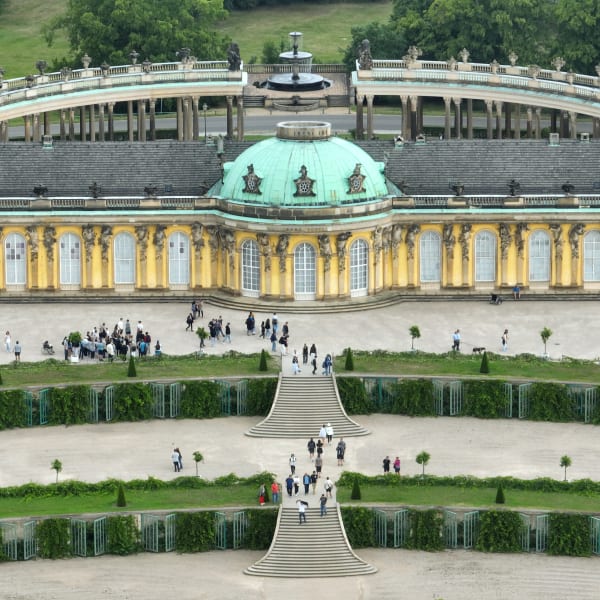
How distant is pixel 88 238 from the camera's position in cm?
18562

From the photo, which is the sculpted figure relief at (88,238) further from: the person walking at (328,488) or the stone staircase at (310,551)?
the stone staircase at (310,551)

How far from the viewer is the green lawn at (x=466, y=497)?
500ft

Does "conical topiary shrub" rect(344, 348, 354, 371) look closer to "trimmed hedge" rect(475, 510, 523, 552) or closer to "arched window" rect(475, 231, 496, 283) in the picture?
"arched window" rect(475, 231, 496, 283)

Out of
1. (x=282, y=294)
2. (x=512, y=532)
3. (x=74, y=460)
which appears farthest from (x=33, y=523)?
(x=282, y=294)

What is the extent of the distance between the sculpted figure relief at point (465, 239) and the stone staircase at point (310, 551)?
37.5m

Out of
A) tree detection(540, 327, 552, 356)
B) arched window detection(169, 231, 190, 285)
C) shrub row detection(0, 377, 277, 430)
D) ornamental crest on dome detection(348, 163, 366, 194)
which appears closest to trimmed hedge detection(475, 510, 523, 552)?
shrub row detection(0, 377, 277, 430)

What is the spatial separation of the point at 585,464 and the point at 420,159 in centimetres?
3465

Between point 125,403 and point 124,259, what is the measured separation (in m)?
21.8

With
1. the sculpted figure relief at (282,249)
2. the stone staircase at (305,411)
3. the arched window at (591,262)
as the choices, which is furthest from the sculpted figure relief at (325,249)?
the stone staircase at (305,411)

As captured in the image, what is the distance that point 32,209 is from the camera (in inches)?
7298

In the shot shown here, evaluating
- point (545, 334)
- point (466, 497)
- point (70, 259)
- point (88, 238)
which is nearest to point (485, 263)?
point (545, 334)

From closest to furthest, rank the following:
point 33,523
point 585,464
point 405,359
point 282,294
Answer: point 33,523
point 585,464
point 405,359
point 282,294

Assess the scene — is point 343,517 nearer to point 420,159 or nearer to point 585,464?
point 585,464

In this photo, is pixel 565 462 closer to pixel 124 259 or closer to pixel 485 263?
pixel 485 263
